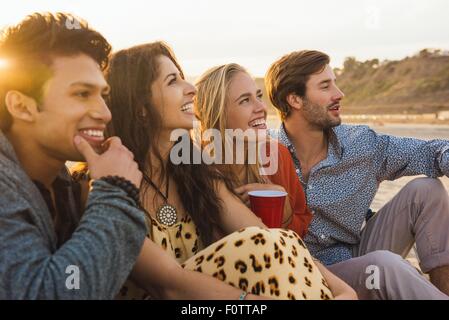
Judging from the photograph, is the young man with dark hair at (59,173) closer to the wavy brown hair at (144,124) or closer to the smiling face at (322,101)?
the wavy brown hair at (144,124)

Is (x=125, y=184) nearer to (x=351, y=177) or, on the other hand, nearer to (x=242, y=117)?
(x=242, y=117)

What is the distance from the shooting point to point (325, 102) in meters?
4.67

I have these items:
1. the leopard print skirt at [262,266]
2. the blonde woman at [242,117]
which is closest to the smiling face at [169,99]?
the blonde woman at [242,117]

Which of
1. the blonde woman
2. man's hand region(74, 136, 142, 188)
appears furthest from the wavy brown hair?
man's hand region(74, 136, 142, 188)

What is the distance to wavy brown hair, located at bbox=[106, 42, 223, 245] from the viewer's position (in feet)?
10.5

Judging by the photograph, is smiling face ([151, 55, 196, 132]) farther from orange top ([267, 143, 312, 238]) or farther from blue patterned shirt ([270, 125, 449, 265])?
blue patterned shirt ([270, 125, 449, 265])

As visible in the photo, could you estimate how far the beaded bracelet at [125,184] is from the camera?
2.23m

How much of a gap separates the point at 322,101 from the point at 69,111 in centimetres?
267

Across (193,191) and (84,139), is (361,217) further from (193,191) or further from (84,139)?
(84,139)

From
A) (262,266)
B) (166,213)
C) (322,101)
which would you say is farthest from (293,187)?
(262,266)

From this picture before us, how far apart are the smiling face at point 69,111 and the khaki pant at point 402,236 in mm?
1666

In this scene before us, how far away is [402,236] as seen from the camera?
412 cm

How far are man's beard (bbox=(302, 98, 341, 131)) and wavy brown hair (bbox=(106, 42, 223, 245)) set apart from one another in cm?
153
